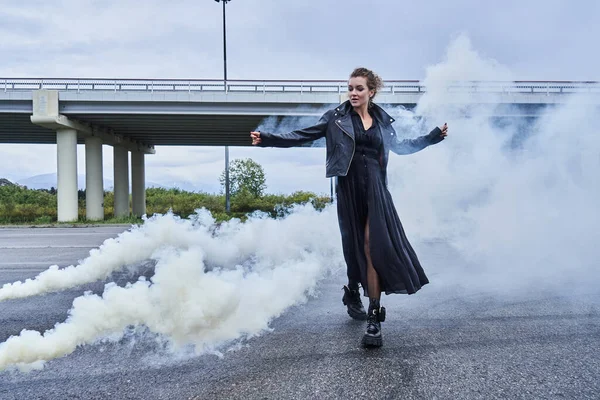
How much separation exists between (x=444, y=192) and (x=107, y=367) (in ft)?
22.2

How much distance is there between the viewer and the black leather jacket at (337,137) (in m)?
4.04

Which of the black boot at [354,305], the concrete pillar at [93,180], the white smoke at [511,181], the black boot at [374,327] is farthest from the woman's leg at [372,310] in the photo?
the concrete pillar at [93,180]

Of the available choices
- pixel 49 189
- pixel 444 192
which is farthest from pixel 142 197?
pixel 444 192

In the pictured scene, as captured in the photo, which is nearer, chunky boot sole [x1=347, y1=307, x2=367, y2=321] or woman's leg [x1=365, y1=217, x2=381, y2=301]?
woman's leg [x1=365, y1=217, x2=381, y2=301]

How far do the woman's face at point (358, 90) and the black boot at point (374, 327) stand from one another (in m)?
1.67

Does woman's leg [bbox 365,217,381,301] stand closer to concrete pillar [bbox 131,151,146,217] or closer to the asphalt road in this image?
the asphalt road

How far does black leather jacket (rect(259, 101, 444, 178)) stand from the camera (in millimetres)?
4043

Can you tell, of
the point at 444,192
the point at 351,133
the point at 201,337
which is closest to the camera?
the point at 201,337

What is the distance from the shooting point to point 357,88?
4086mm

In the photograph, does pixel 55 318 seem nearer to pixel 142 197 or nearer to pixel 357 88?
pixel 357 88

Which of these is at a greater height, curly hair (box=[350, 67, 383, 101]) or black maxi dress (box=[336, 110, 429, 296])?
curly hair (box=[350, 67, 383, 101])

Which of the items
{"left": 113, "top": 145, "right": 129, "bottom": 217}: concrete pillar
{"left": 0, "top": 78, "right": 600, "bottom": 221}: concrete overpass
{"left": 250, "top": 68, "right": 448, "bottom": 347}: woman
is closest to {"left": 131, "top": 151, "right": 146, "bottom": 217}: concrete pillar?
{"left": 113, "top": 145, "right": 129, "bottom": 217}: concrete pillar

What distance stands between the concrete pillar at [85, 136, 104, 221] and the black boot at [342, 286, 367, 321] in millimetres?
24934

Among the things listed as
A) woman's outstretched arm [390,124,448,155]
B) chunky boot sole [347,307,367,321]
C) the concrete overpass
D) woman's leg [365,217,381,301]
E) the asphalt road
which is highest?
the concrete overpass
